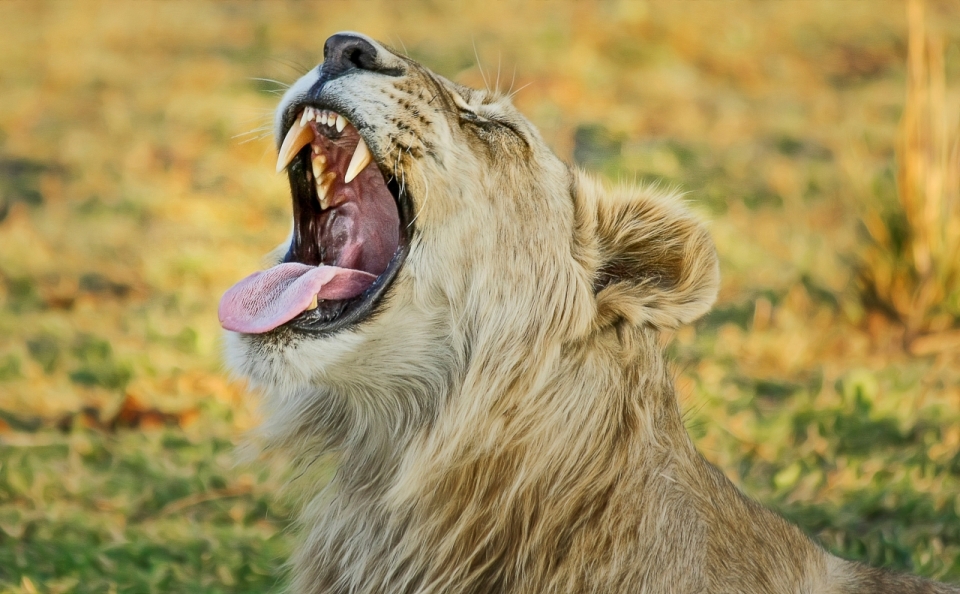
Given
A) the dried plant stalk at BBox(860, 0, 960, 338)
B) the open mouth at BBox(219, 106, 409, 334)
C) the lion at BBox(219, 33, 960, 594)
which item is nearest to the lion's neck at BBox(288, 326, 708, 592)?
the lion at BBox(219, 33, 960, 594)

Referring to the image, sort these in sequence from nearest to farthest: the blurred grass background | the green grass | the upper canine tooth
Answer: the upper canine tooth
the green grass
the blurred grass background

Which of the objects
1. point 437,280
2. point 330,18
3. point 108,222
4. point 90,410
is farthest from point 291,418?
point 330,18

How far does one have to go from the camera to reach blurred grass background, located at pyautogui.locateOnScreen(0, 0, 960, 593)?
4.52 metres

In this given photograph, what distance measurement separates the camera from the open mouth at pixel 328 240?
9.57 feet

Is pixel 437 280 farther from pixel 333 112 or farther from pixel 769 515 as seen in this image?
pixel 769 515

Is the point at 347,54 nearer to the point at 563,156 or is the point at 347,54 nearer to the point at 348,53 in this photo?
the point at 348,53

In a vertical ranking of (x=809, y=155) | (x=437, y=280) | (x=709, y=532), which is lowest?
(x=709, y=532)

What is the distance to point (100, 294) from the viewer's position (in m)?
6.63

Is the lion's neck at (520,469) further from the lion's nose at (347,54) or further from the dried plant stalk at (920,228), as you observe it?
the dried plant stalk at (920,228)

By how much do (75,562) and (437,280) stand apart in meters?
1.87

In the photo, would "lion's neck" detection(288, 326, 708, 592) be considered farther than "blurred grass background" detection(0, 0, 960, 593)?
No

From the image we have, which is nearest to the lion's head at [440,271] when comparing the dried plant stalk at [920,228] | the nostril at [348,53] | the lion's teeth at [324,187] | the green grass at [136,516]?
the nostril at [348,53]

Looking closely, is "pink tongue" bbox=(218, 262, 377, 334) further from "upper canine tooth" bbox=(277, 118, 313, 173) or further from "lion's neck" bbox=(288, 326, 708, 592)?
"lion's neck" bbox=(288, 326, 708, 592)

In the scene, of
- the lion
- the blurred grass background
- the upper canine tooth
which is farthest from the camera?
the blurred grass background
